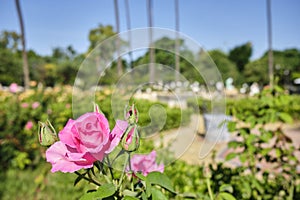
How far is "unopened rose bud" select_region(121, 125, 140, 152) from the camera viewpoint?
0.42 meters

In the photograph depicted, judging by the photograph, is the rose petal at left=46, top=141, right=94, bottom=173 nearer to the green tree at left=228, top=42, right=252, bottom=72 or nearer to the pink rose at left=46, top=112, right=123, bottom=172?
the pink rose at left=46, top=112, right=123, bottom=172

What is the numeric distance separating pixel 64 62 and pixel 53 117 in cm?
3182

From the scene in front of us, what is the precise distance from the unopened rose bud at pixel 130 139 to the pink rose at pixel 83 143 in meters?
0.01

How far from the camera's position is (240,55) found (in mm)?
42062

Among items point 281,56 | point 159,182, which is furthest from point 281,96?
point 281,56

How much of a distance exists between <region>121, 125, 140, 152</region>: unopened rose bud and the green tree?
42.6 meters

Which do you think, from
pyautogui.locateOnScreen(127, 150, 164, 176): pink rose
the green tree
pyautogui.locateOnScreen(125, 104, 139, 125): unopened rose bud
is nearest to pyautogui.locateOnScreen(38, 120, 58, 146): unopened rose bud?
pyautogui.locateOnScreen(125, 104, 139, 125): unopened rose bud

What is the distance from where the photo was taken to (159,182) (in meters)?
0.47

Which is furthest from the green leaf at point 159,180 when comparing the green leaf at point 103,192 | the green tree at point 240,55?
the green tree at point 240,55

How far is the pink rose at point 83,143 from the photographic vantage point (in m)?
0.41

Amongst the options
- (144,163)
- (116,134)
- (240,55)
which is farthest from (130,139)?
(240,55)

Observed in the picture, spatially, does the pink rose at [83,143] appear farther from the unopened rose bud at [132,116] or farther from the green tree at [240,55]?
the green tree at [240,55]

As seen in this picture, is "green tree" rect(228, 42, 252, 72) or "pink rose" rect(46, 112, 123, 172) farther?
"green tree" rect(228, 42, 252, 72)

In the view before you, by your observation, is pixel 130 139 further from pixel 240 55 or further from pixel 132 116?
pixel 240 55
